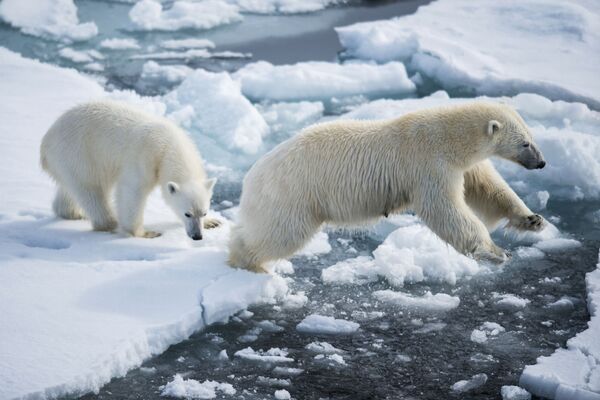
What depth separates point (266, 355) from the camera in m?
4.48

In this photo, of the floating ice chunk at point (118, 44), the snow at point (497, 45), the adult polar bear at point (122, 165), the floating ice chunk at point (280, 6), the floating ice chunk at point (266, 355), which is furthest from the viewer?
the floating ice chunk at point (280, 6)

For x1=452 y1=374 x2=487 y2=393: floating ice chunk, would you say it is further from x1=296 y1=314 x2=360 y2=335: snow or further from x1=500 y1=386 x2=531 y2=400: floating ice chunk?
x1=296 y1=314 x2=360 y2=335: snow

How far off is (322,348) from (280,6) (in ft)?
34.4

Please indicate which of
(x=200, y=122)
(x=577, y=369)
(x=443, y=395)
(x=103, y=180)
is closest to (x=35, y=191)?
(x=103, y=180)

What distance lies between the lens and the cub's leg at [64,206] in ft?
19.5

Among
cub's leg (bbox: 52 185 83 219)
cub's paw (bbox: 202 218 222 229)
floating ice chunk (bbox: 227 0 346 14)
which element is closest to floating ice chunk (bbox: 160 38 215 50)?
floating ice chunk (bbox: 227 0 346 14)

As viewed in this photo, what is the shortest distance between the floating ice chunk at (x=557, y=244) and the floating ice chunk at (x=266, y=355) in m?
2.54

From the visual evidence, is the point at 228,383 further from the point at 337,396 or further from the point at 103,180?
the point at 103,180

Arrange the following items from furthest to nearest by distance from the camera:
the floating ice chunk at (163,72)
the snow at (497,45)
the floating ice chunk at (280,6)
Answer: the floating ice chunk at (280,6) < the floating ice chunk at (163,72) < the snow at (497,45)

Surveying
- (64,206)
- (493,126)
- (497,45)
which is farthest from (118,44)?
(493,126)

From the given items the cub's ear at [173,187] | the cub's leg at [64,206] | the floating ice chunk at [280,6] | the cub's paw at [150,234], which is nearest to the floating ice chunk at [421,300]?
the cub's ear at [173,187]

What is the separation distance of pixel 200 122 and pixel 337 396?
506 cm

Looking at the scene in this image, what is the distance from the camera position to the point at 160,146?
5.61 m

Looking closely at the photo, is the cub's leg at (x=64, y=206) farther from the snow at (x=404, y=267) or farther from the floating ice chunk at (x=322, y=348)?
the floating ice chunk at (x=322, y=348)
